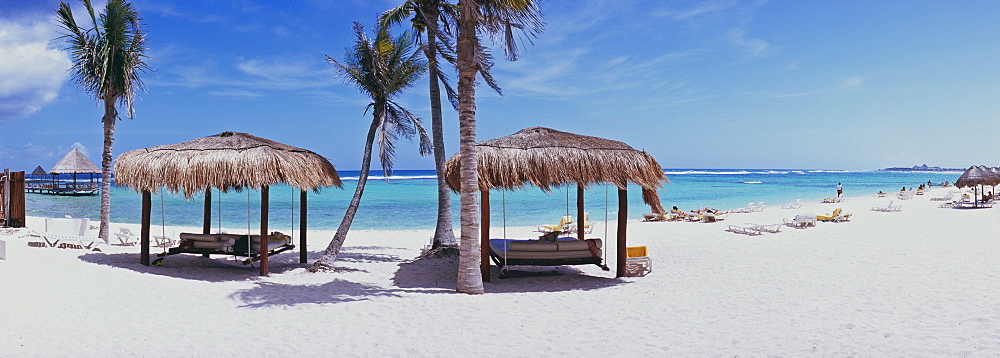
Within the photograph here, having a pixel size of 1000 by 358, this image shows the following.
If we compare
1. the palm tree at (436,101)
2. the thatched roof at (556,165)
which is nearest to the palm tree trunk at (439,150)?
the palm tree at (436,101)

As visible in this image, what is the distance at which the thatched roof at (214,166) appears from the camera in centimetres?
842

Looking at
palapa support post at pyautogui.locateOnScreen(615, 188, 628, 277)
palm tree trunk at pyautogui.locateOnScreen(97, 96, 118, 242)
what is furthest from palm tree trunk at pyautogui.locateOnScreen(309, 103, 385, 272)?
palm tree trunk at pyautogui.locateOnScreen(97, 96, 118, 242)

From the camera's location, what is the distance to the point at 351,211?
995cm

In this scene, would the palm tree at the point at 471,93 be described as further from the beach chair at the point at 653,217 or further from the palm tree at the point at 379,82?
the beach chair at the point at 653,217

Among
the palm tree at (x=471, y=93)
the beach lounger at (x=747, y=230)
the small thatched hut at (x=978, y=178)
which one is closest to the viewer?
the palm tree at (x=471, y=93)

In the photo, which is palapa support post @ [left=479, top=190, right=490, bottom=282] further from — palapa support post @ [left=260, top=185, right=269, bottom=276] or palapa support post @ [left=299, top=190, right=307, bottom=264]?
palapa support post @ [left=299, top=190, right=307, bottom=264]

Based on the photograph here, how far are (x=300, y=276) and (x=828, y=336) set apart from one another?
7.80 metres

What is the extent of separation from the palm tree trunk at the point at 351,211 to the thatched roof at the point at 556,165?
8.16 ft

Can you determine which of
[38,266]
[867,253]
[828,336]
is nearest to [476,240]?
[828,336]

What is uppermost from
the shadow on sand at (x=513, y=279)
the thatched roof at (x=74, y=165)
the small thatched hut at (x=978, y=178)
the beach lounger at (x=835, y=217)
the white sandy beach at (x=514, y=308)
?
the thatched roof at (x=74, y=165)

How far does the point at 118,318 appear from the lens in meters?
5.52

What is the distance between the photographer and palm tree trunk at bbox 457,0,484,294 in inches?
283

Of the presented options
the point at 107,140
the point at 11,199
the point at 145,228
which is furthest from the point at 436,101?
the point at 11,199

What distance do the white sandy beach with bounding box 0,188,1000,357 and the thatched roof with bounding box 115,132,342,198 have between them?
1583 millimetres
